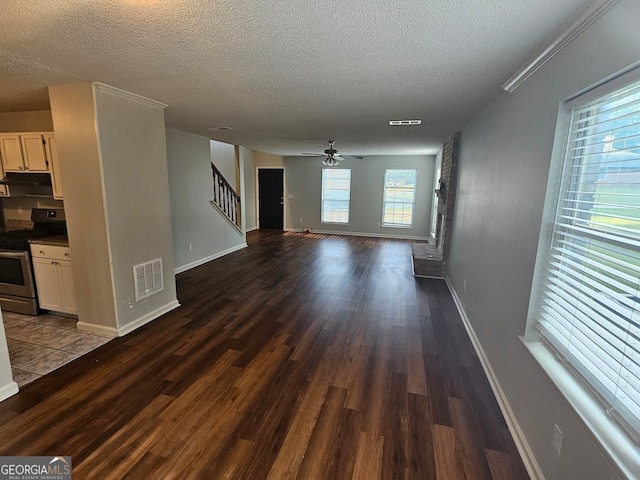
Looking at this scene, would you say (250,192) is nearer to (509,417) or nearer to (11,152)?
(11,152)

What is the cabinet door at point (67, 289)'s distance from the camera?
3262mm

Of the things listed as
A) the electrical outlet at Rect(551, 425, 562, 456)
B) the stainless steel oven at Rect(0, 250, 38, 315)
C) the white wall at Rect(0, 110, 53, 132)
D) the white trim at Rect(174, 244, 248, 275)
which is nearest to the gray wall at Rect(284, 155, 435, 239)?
the white trim at Rect(174, 244, 248, 275)

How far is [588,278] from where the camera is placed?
1480 mm

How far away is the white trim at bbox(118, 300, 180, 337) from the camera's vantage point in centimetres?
313

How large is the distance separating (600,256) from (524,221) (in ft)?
2.32

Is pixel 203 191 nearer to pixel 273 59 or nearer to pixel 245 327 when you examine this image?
pixel 245 327

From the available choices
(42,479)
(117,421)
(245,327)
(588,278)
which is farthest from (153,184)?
(588,278)

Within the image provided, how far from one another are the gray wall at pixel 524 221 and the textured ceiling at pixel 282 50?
24 cm

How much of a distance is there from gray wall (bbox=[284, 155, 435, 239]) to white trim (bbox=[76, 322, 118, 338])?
6.97 metres

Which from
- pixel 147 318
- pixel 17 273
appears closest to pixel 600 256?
pixel 147 318

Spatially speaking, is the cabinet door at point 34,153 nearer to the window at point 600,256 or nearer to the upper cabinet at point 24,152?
the upper cabinet at point 24,152

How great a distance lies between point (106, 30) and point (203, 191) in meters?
4.12

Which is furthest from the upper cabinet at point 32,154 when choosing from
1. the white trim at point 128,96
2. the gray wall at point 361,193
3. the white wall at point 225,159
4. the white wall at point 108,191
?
the gray wall at point 361,193

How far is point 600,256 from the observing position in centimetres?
140
